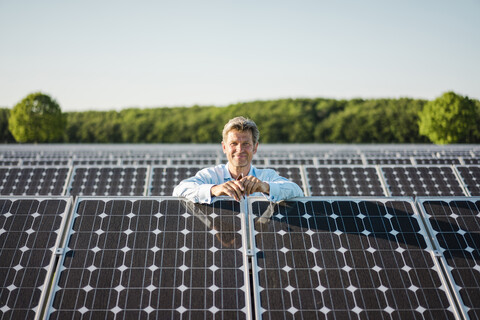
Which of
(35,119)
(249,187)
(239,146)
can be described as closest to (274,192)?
(249,187)

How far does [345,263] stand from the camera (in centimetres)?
434

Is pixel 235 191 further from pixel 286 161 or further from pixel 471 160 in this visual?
pixel 471 160

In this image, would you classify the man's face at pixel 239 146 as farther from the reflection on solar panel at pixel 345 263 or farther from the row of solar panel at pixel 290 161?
the row of solar panel at pixel 290 161

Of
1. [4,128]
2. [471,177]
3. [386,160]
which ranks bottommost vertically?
[4,128]

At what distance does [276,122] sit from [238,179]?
7524cm

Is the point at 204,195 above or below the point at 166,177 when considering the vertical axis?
above

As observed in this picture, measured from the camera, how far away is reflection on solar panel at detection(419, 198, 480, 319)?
4.11 meters

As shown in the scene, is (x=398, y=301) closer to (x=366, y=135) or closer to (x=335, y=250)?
(x=335, y=250)

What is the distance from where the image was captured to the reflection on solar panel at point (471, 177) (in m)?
10.4

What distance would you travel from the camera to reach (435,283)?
164 inches

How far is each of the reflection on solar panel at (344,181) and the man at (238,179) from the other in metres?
4.25

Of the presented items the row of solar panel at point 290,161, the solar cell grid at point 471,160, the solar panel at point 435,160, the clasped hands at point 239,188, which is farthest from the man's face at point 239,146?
the solar cell grid at point 471,160

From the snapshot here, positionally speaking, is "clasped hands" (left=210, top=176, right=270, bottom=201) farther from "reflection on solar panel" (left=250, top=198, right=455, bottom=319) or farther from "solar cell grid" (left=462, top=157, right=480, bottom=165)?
"solar cell grid" (left=462, top=157, right=480, bottom=165)

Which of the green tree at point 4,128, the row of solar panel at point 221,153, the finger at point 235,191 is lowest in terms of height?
the green tree at point 4,128
